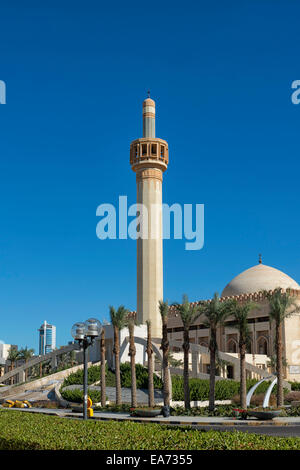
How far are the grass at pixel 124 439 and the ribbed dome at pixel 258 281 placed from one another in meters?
46.6

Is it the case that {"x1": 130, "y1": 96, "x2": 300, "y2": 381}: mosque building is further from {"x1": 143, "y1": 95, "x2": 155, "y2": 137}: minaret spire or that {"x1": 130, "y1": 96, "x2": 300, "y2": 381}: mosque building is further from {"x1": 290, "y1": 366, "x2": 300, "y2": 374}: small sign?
{"x1": 290, "y1": 366, "x2": 300, "y2": 374}: small sign

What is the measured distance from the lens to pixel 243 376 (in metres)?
28.5

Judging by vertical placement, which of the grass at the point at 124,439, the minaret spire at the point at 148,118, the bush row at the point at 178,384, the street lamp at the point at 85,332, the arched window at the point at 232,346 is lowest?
the bush row at the point at 178,384

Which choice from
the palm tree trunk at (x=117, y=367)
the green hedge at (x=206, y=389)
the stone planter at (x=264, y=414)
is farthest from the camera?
the green hedge at (x=206, y=389)

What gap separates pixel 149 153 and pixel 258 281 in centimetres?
1730

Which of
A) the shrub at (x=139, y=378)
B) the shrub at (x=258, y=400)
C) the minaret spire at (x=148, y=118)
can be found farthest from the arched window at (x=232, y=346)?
the minaret spire at (x=148, y=118)

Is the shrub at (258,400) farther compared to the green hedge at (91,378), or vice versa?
the green hedge at (91,378)

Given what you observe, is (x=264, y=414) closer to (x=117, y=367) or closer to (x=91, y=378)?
(x=117, y=367)

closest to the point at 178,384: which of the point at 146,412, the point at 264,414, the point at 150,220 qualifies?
the point at 146,412

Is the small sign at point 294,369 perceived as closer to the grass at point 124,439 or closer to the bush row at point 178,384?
the bush row at point 178,384

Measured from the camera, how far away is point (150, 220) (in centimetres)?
5294

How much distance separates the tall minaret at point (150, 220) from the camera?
51812 mm
